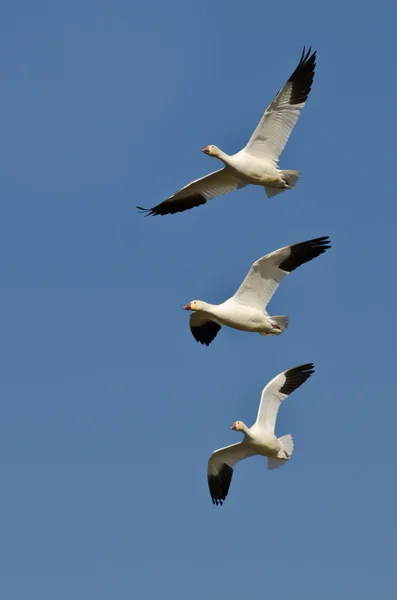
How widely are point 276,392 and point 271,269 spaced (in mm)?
1954

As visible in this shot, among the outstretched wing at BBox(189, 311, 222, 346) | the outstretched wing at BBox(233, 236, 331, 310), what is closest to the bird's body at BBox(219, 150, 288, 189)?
the outstretched wing at BBox(233, 236, 331, 310)

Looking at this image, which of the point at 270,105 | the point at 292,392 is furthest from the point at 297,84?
the point at 292,392

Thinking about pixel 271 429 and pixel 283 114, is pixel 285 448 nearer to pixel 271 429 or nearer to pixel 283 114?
pixel 271 429

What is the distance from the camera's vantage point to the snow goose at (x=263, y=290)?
2506 cm

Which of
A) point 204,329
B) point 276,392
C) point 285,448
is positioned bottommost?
point 285,448

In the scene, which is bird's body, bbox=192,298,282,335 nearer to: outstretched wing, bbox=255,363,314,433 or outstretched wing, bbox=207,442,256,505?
outstretched wing, bbox=255,363,314,433

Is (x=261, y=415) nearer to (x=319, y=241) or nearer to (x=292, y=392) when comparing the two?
(x=292, y=392)

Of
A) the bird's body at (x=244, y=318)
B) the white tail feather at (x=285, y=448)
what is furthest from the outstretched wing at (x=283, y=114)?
the white tail feather at (x=285, y=448)

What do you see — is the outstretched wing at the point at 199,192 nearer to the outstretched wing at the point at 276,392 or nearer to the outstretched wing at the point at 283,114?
the outstretched wing at the point at 283,114

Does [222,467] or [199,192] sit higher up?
[199,192]

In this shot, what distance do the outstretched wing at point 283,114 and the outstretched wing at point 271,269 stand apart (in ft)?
5.12

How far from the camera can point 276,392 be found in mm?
25719

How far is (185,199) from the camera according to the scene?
27844 mm

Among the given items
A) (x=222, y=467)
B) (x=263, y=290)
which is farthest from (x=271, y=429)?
(x=263, y=290)
